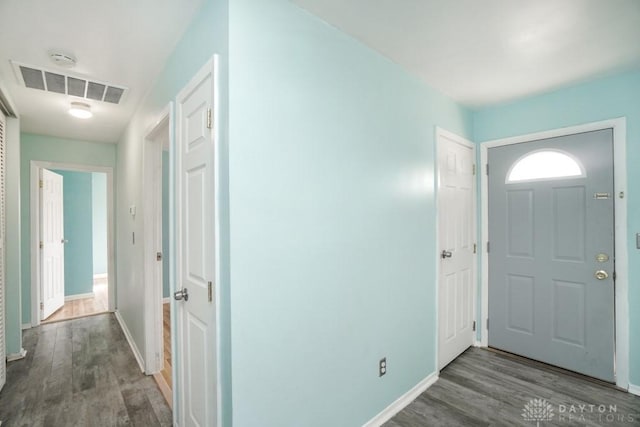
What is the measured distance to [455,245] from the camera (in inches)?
105

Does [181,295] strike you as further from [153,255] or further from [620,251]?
[620,251]

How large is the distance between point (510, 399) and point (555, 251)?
50.1 inches

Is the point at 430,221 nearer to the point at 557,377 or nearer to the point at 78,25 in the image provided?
the point at 557,377

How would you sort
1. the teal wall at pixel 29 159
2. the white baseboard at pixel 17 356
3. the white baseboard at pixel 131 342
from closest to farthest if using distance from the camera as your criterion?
the white baseboard at pixel 131 342 → the white baseboard at pixel 17 356 → the teal wall at pixel 29 159

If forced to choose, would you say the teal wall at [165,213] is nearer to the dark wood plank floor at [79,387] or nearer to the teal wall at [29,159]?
the teal wall at [29,159]

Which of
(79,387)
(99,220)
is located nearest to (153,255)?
(79,387)

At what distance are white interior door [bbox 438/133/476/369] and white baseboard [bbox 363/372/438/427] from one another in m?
0.21

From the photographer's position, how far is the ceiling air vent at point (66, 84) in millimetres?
2092

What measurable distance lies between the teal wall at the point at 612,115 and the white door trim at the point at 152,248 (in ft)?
10.7

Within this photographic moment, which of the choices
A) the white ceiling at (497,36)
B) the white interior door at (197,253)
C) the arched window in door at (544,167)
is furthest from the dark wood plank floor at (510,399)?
the white ceiling at (497,36)

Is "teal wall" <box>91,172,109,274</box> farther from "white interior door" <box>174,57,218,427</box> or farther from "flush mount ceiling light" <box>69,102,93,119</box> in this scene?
"white interior door" <box>174,57,218,427</box>

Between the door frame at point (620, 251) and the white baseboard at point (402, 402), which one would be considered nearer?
the white baseboard at point (402, 402)

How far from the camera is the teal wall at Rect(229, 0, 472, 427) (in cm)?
128

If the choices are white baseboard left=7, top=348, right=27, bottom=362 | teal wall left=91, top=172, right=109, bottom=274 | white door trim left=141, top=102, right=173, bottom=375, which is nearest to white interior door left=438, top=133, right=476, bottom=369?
white door trim left=141, top=102, right=173, bottom=375
